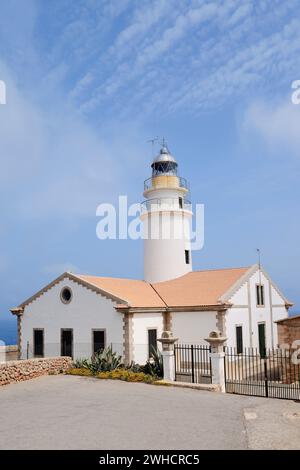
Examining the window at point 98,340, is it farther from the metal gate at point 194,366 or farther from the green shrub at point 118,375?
the metal gate at point 194,366

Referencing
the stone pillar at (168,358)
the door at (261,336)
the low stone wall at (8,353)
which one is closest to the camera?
the stone pillar at (168,358)

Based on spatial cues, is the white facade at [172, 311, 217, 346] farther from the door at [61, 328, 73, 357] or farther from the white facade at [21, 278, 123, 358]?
the door at [61, 328, 73, 357]

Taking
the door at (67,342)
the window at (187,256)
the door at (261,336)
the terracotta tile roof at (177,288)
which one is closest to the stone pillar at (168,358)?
the terracotta tile roof at (177,288)

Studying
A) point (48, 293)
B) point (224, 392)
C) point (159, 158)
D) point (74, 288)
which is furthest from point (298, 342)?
point (159, 158)

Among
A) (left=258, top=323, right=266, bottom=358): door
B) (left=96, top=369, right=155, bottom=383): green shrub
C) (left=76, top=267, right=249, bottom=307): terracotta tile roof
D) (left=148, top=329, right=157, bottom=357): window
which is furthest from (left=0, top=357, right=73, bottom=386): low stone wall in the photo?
(left=258, top=323, right=266, bottom=358): door

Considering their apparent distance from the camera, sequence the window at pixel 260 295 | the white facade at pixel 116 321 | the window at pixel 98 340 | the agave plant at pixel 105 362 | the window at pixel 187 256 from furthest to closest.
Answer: the window at pixel 187 256 → the window at pixel 260 295 → the window at pixel 98 340 → the white facade at pixel 116 321 → the agave plant at pixel 105 362

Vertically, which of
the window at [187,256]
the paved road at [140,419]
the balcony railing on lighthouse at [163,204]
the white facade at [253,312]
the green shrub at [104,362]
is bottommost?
the paved road at [140,419]

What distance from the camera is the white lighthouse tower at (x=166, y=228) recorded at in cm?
2702

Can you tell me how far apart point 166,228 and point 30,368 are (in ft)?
39.9

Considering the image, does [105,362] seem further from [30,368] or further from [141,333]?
[30,368]

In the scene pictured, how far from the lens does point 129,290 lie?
23203 millimetres

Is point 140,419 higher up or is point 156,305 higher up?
point 156,305

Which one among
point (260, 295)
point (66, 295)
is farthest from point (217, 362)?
point (260, 295)

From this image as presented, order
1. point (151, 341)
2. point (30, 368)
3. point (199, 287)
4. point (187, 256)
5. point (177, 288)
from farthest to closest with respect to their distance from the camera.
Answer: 1. point (187, 256)
2. point (177, 288)
3. point (199, 287)
4. point (151, 341)
5. point (30, 368)
